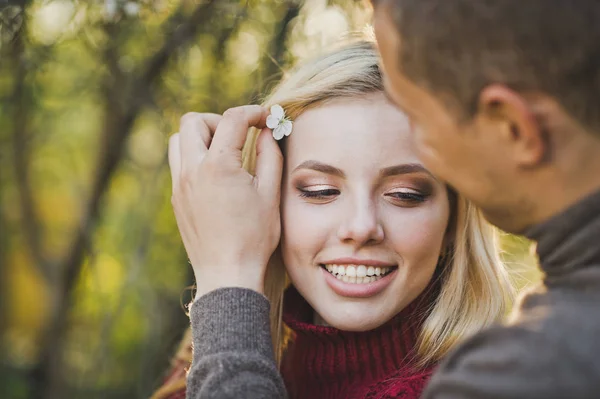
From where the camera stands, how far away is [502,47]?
1233 millimetres

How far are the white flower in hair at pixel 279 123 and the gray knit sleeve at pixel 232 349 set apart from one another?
543 millimetres

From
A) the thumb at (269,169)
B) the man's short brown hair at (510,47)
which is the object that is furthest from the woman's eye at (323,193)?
the man's short brown hair at (510,47)

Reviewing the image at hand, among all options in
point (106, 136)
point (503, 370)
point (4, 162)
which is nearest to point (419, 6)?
point (503, 370)

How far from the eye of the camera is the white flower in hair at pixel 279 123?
2.34 meters

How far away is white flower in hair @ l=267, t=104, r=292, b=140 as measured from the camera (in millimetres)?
2336

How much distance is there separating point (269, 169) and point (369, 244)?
1.27ft

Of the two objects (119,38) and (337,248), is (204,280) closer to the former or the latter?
(337,248)

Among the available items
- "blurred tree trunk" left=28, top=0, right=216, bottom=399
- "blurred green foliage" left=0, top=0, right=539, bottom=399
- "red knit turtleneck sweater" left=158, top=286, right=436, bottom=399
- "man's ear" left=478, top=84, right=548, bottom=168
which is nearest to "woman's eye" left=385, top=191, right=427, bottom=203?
"red knit turtleneck sweater" left=158, top=286, right=436, bottom=399

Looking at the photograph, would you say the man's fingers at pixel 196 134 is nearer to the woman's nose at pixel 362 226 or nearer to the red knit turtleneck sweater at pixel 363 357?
the woman's nose at pixel 362 226

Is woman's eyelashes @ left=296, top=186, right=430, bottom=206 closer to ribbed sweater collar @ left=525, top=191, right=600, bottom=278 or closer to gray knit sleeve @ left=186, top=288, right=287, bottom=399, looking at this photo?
gray knit sleeve @ left=186, top=288, right=287, bottom=399

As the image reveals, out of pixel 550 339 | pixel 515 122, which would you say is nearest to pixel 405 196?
pixel 515 122

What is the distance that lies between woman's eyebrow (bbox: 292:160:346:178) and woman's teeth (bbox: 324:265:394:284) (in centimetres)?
26

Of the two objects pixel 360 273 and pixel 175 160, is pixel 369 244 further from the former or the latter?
pixel 175 160

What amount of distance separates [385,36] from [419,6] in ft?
0.37
